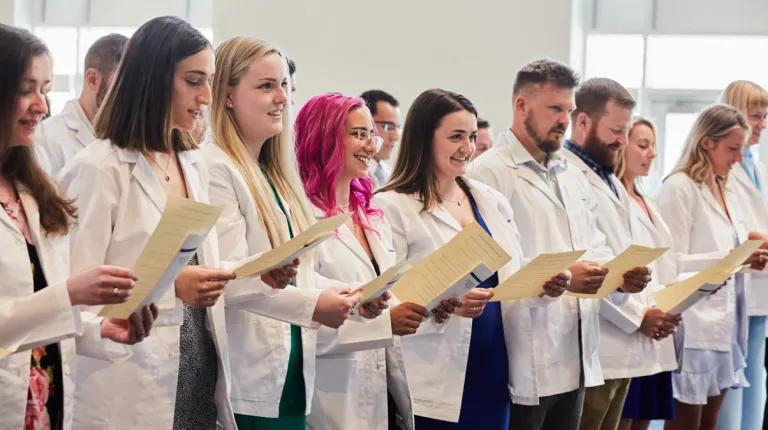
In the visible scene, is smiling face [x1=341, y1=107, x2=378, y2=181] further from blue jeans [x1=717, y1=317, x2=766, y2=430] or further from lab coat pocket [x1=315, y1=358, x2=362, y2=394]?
blue jeans [x1=717, y1=317, x2=766, y2=430]

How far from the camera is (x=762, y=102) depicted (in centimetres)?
527

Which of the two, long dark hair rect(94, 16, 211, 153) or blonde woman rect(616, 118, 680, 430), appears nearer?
long dark hair rect(94, 16, 211, 153)

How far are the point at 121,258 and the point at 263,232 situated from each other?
0.46 m

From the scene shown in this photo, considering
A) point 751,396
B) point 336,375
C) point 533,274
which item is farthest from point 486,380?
point 751,396

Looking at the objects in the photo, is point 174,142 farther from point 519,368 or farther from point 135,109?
point 519,368

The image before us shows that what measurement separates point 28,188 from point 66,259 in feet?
0.53

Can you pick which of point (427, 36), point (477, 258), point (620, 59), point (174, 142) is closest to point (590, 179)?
point (477, 258)

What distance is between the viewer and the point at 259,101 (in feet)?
8.42

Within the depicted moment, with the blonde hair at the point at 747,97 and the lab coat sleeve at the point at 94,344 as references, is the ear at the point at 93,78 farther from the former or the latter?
the blonde hair at the point at 747,97

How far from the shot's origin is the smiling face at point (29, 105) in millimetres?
1866

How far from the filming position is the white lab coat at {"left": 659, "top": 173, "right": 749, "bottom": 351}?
4.55 metres

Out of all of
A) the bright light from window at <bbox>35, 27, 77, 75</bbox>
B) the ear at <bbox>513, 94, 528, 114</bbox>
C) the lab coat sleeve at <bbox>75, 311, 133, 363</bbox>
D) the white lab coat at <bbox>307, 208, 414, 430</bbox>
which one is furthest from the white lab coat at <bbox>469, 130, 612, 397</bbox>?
the bright light from window at <bbox>35, 27, 77, 75</bbox>

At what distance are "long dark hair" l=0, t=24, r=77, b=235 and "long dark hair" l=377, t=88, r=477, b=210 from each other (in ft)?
4.56

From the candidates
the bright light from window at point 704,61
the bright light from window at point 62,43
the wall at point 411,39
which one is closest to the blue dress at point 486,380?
the wall at point 411,39
